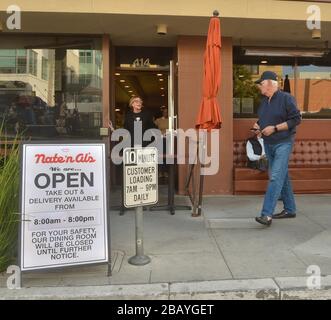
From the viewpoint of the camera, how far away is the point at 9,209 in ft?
14.8

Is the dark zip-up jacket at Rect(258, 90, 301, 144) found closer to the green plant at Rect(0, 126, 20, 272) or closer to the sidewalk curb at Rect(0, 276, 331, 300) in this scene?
the sidewalk curb at Rect(0, 276, 331, 300)

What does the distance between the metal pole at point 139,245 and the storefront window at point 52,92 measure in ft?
14.3

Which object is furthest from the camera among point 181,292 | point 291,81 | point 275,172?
point 291,81

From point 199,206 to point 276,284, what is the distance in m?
2.82

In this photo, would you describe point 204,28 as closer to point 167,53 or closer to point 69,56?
point 167,53

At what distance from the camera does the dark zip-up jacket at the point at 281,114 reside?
19.8 feet

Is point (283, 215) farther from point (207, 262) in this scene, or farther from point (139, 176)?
point (139, 176)

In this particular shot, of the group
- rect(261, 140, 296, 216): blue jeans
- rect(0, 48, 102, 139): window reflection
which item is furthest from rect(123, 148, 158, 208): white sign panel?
rect(0, 48, 102, 139): window reflection

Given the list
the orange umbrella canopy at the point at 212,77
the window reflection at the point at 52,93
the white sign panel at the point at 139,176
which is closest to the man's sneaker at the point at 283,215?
the orange umbrella canopy at the point at 212,77

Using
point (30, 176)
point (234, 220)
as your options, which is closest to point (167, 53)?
point (234, 220)

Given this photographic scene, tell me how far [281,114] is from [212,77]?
3.42ft

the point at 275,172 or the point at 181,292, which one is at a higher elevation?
the point at 275,172

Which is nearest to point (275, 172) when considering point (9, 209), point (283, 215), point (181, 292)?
point (283, 215)

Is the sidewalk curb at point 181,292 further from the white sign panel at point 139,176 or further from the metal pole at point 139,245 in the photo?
the white sign panel at point 139,176
